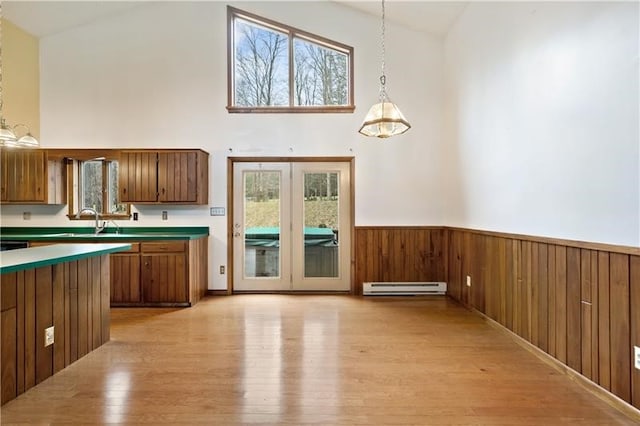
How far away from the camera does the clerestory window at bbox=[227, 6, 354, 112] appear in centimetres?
486

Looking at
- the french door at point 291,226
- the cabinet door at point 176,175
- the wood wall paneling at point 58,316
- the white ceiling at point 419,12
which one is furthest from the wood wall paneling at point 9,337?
the white ceiling at point 419,12

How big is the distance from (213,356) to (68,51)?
4.88 meters

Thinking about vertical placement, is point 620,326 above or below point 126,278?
above

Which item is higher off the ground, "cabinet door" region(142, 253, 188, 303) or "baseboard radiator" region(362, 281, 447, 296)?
"cabinet door" region(142, 253, 188, 303)

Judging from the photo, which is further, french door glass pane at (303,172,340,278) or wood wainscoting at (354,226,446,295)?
french door glass pane at (303,172,340,278)

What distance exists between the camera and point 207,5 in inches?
188

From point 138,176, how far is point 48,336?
8.29ft

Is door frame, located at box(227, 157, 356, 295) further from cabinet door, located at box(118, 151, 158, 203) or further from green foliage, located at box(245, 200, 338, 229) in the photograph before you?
cabinet door, located at box(118, 151, 158, 203)

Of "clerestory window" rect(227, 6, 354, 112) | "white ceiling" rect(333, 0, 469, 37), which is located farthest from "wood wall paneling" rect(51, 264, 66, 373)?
"white ceiling" rect(333, 0, 469, 37)

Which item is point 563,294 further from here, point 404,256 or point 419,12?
point 419,12

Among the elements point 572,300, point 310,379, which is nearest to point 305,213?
point 310,379

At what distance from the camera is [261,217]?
4.91m

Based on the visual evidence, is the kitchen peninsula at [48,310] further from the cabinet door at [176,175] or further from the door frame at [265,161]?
the door frame at [265,161]

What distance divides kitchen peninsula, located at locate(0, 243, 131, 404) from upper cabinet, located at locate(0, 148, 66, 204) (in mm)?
2370
